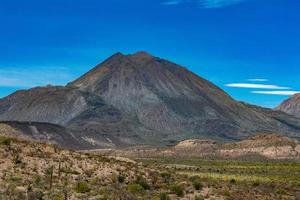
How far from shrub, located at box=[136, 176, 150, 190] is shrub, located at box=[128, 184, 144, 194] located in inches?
49.7

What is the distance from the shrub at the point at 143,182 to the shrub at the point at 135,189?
1.26 metres

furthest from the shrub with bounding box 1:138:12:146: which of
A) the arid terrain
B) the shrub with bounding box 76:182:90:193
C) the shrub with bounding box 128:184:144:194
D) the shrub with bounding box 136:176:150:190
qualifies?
the shrub with bounding box 128:184:144:194

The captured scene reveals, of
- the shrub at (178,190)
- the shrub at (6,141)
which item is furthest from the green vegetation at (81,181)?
the shrub at (6,141)

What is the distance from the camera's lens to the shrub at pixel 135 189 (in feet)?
153

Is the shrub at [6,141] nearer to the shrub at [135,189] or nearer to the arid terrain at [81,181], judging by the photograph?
the arid terrain at [81,181]

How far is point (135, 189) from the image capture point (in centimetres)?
4741

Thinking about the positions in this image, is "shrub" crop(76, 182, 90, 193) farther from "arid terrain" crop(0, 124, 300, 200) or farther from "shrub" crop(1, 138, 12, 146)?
"shrub" crop(1, 138, 12, 146)

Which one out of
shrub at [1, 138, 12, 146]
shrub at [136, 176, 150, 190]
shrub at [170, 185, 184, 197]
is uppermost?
shrub at [1, 138, 12, 146]

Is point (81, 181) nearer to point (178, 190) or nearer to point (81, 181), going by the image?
point (81, 181)

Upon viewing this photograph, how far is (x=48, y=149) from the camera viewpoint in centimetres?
5847

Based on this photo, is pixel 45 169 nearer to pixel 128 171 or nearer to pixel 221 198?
pixel 128 171

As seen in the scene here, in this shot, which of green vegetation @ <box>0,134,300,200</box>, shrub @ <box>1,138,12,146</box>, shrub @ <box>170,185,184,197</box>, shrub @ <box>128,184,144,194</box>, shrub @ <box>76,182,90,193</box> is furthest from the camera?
shrub @ <box>1,138,12,146</box>

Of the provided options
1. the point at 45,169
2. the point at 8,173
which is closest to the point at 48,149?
the point at 45,169

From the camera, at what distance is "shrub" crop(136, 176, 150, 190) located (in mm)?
50844
